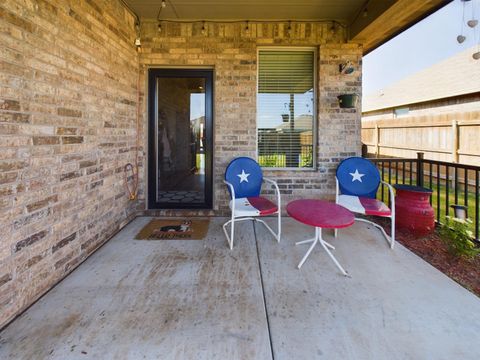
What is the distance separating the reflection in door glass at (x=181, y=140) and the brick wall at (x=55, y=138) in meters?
0.88

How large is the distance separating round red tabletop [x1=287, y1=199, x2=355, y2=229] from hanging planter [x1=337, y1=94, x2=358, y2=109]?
178 centimetres

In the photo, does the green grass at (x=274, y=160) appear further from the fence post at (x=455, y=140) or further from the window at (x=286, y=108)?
the fence post at (x=455, y=140)

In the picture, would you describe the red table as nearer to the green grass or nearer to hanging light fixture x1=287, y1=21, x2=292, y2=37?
the green grass

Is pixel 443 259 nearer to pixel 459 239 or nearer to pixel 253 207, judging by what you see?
pixel 459 239

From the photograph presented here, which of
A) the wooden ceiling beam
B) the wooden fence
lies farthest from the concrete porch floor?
the wooden fence

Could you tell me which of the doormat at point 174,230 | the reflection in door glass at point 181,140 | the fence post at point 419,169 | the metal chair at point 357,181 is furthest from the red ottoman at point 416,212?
the reflection in door glass at point 181,140

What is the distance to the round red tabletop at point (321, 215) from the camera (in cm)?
252

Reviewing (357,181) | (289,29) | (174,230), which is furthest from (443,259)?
(289,29)

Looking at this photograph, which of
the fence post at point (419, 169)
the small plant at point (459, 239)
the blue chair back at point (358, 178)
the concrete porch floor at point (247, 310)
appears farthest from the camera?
the fence post at point (419, 169)

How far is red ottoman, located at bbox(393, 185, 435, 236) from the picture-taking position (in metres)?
3.48

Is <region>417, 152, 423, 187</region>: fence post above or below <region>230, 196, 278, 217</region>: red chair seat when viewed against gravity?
above

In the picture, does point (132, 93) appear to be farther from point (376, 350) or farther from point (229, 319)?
point (376, 350)

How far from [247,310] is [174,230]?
1888 millimetres

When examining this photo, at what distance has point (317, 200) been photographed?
3590 mm
